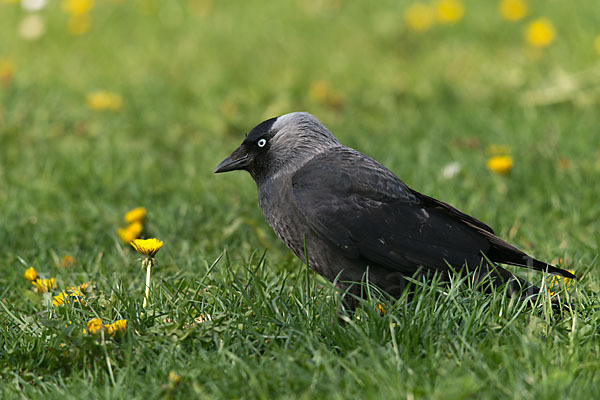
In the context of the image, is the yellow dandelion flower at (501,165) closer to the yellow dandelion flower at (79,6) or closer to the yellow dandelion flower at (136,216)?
the yellow dandelion flower at (136,216)

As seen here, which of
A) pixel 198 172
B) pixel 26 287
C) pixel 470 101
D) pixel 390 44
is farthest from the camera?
pixel 390 44

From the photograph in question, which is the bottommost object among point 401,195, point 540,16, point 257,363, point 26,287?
point 26,287

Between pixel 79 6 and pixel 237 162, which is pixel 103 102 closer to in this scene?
pixel 79 6

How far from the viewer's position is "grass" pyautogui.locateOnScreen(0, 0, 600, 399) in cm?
254

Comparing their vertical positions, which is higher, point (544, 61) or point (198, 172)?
point (544, 61)

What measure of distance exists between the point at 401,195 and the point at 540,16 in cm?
538

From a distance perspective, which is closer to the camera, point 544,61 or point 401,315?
point 401,315

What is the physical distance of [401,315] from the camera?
9.26ft

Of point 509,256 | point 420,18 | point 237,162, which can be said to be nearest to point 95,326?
point 237,162

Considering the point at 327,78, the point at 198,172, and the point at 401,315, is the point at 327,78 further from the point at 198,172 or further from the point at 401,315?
the point at 401,315

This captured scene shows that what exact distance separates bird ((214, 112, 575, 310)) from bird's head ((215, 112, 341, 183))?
0.47ft

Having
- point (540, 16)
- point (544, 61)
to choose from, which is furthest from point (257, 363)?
point (540, 16)

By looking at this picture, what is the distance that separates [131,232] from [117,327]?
1.41 metres

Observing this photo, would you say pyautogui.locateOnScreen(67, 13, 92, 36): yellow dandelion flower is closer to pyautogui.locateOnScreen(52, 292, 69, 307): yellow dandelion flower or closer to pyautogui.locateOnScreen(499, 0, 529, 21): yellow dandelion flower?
pyautogui.locateOnScreen(499, 0, 529, 21): yellow dandelion flower
